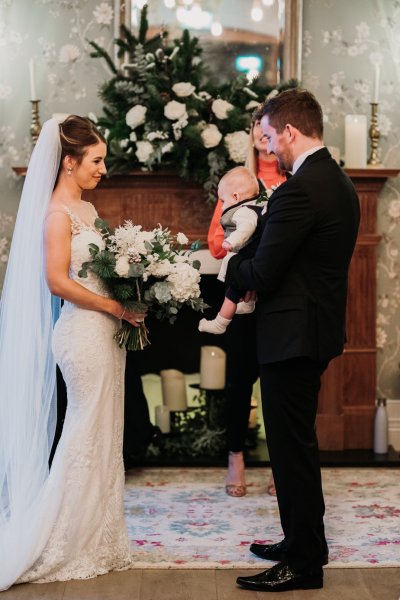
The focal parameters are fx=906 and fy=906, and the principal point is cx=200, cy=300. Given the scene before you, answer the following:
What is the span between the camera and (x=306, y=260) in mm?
2898

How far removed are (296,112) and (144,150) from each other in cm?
176

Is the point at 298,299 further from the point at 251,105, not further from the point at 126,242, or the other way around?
the point at 251,105

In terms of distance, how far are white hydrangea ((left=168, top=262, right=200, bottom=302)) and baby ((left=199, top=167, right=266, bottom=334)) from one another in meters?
0.16

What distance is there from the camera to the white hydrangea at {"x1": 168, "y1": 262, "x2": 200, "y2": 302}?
3.14 m

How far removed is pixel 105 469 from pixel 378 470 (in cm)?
196

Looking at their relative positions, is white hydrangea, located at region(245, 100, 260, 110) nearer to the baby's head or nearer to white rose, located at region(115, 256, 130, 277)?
the baby's head

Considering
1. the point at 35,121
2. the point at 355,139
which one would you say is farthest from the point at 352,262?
the point at 35,121

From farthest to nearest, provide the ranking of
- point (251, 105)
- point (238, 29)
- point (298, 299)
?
1. point (238, 29)
2. point (251, 105)
3. point (298, 299)

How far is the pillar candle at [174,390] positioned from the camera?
5215 millimetres

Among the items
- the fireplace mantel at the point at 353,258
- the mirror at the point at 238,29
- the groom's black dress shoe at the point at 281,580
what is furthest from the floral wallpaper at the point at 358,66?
the groom's black dress shoe at the point at 281,580

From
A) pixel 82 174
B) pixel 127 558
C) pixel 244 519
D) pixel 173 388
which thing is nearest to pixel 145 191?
pixel 173 388

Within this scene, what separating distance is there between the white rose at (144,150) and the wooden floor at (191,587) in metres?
2.14

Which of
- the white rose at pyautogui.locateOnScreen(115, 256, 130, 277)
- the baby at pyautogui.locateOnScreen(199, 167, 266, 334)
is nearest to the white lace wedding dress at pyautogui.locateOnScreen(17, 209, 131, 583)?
the white rose at pyautogui.locateOnScreen(115, 256, 130, 277)

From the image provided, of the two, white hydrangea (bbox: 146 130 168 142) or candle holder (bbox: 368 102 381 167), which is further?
candle holder (bbox: 368 102 381 167)
